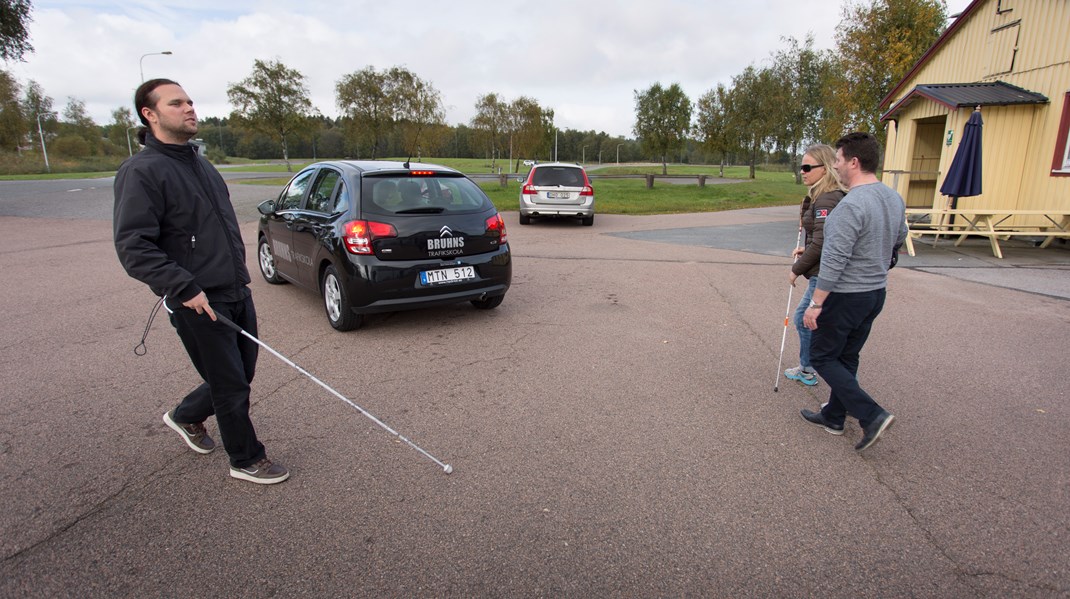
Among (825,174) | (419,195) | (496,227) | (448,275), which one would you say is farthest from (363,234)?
(825,174)

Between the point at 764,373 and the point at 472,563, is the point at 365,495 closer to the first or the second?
the point at 472,563

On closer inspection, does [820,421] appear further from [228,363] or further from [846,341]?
[228,363]

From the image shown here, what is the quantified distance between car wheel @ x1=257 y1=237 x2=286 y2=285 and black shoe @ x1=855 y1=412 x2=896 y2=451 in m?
6.81

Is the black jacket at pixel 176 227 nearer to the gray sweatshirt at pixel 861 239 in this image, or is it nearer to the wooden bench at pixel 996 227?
the gray sweatshirt at pixel 861 239

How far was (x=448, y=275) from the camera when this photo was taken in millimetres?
5574

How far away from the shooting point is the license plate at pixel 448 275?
5453 mm

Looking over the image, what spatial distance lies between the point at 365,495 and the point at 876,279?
9.91 feet

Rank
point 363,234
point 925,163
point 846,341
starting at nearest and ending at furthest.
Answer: point 846,341
point 363,234
point 925,163

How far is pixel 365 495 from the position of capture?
115 inches

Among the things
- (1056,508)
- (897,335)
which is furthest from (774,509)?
(897,335)

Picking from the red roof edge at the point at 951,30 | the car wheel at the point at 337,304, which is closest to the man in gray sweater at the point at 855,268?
the car wheel at the point at 337,304

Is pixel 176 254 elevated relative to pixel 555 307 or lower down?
elevated

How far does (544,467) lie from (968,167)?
11.5 metres

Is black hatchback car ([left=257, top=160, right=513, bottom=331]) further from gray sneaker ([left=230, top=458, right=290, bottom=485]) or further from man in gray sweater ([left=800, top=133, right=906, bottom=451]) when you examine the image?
man in gray sweater ([left=800, top=133, right=906, bottom=451])
